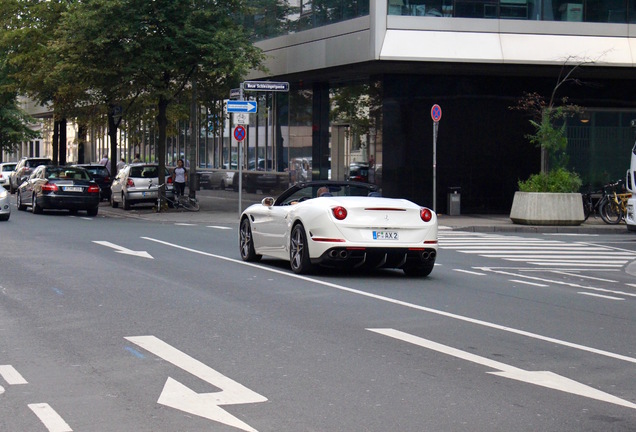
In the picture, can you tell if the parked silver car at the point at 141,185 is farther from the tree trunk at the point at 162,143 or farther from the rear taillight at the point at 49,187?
the rear taillight at the point at 49,187

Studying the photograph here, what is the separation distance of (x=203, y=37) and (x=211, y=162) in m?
16.7

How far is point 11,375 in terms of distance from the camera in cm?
756

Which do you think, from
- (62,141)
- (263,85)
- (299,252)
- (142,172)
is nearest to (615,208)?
(263,85)

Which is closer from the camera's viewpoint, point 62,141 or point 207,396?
point 207,396

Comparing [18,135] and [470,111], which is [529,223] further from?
[18,135]

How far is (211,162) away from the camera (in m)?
49.7

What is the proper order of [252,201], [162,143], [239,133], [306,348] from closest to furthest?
[306,348] → [239,133] → [162,143] → [252,201]

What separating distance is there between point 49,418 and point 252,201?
3567cm

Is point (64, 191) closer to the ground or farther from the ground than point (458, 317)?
farther from the ground

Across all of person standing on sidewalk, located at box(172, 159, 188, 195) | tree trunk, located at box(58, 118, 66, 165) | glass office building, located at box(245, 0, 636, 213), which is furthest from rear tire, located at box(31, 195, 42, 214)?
tree trunk, located at box(58, 118, 66, 165)

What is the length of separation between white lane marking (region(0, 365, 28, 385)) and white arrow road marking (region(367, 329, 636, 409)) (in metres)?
3.33

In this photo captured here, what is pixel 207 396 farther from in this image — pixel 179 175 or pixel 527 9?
pixel 179 175

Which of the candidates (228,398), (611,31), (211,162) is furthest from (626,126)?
(228,398)

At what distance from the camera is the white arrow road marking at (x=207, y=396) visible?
6.36m
